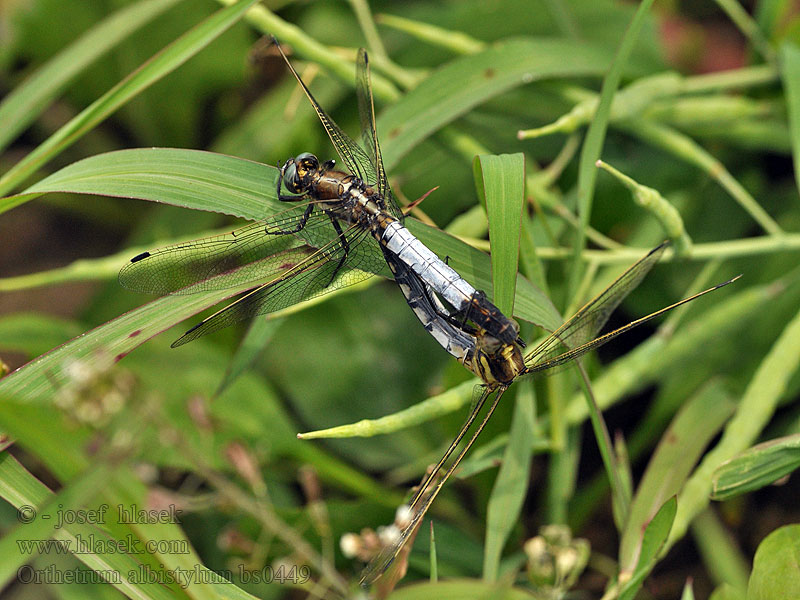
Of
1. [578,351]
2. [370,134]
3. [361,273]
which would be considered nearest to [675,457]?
[578,351]

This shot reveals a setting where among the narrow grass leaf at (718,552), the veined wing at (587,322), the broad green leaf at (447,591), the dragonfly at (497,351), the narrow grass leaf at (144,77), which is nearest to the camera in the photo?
the broad green leaf at (447,591)

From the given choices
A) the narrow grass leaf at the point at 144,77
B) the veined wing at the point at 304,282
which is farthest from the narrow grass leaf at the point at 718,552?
the narrow grass leaf at the point at 144,77

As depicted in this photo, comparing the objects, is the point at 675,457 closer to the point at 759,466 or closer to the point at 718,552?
the point at 759,466

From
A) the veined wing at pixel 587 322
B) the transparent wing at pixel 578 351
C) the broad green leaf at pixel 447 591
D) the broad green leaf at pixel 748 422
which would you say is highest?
the veined wing at pixel 587 322

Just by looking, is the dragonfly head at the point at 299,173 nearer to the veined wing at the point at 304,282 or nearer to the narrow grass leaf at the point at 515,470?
the veined wing at the point at 304,282

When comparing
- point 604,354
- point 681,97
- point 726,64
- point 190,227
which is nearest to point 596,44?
point 681,97

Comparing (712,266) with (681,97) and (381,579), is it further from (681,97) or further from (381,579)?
(381,579)
